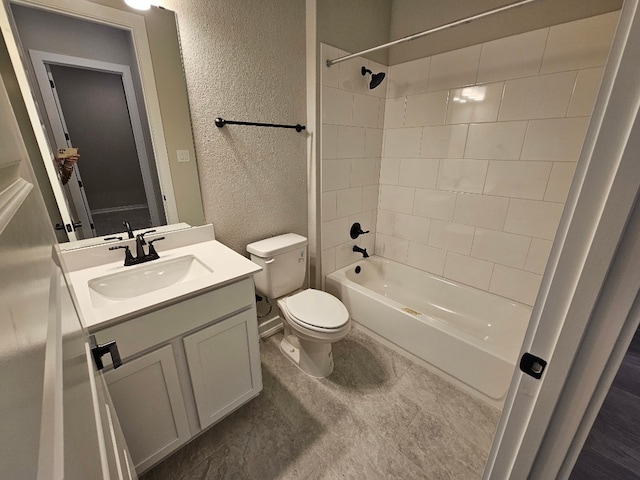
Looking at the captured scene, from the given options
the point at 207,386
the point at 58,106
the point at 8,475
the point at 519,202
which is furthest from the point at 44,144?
the point at 519,202

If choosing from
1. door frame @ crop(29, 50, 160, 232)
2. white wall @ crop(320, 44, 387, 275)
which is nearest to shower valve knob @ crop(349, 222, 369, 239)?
white wall @ crop(320, 44, 387, 275)

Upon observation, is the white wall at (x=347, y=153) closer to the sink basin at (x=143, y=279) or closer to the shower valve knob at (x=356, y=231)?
the shower valve knob at (x=356, y=231)

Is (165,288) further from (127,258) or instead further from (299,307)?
(299,307)

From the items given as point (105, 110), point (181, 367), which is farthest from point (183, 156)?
point (181, 367)

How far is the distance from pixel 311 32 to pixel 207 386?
81.1 inches

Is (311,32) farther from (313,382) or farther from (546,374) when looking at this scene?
(313,382)

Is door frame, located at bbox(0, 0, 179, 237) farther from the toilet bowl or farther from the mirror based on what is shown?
the toilet bowl

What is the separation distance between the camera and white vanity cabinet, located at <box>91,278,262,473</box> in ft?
3.29

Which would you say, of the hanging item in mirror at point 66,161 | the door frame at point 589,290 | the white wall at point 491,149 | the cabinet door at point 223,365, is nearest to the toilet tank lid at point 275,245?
the cabinet door at point 223,365

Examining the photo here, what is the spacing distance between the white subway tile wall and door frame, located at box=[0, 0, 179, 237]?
1002 millimetres

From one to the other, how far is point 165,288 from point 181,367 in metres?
0.34

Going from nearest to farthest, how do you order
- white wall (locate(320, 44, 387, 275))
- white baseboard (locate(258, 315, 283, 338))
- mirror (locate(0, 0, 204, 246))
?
mirror (locate(0, 0, 204, 246)) → white wall (locate(320, 44, 387, 275)) → white baseboard (locate(258, 315, 283, 338))

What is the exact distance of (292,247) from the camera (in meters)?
1.81

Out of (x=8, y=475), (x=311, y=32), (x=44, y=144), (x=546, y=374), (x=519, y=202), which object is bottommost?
(x=546, y=374)
